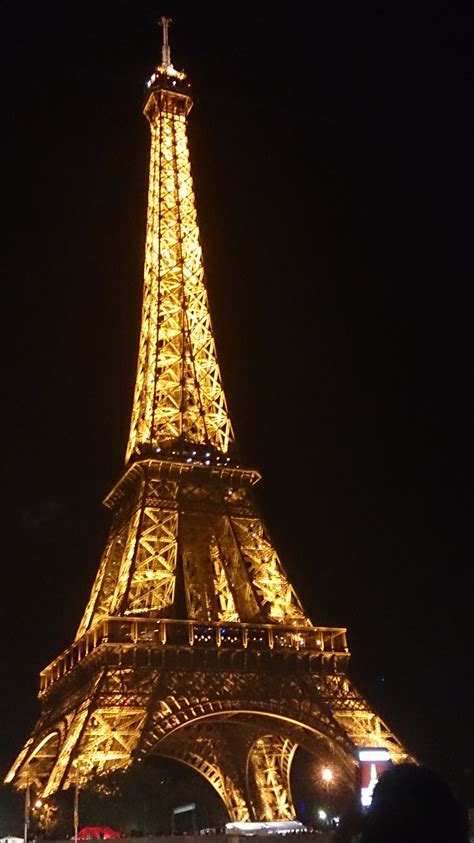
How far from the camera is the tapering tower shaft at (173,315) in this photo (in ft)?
152

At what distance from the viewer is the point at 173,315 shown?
49.5 metres

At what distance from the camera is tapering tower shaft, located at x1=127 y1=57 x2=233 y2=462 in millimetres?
46469

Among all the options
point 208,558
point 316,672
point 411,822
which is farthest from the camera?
point 208,558

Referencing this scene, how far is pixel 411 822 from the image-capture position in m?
2.27

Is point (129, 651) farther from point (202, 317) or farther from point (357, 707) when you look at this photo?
point (202, 317)

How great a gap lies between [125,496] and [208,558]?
4971mm

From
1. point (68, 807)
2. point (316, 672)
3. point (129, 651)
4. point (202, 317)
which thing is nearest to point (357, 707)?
point (316, 672)

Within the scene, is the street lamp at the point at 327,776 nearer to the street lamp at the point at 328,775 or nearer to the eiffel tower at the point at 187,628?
the street lamp at the point at 328,775

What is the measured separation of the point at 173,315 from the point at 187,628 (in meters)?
17.7

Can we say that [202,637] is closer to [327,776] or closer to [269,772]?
[327,776]

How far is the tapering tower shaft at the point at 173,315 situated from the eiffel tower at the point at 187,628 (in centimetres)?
9

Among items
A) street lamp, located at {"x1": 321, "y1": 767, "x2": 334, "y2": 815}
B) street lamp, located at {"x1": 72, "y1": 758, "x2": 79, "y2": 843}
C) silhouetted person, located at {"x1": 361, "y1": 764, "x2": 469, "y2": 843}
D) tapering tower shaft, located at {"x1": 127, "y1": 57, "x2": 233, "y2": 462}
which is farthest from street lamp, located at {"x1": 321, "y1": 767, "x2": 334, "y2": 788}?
silhouetted person, located at {"x1": 361, "y1": 764, "x2": 469, "y2": 843}

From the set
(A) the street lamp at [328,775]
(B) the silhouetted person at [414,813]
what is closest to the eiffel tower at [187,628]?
(A) the street lamp at [328,775]

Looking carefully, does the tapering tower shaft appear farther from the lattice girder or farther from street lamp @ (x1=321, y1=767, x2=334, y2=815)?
street lamp @ (x1=321, y1=767, x2=334, y2=815)
